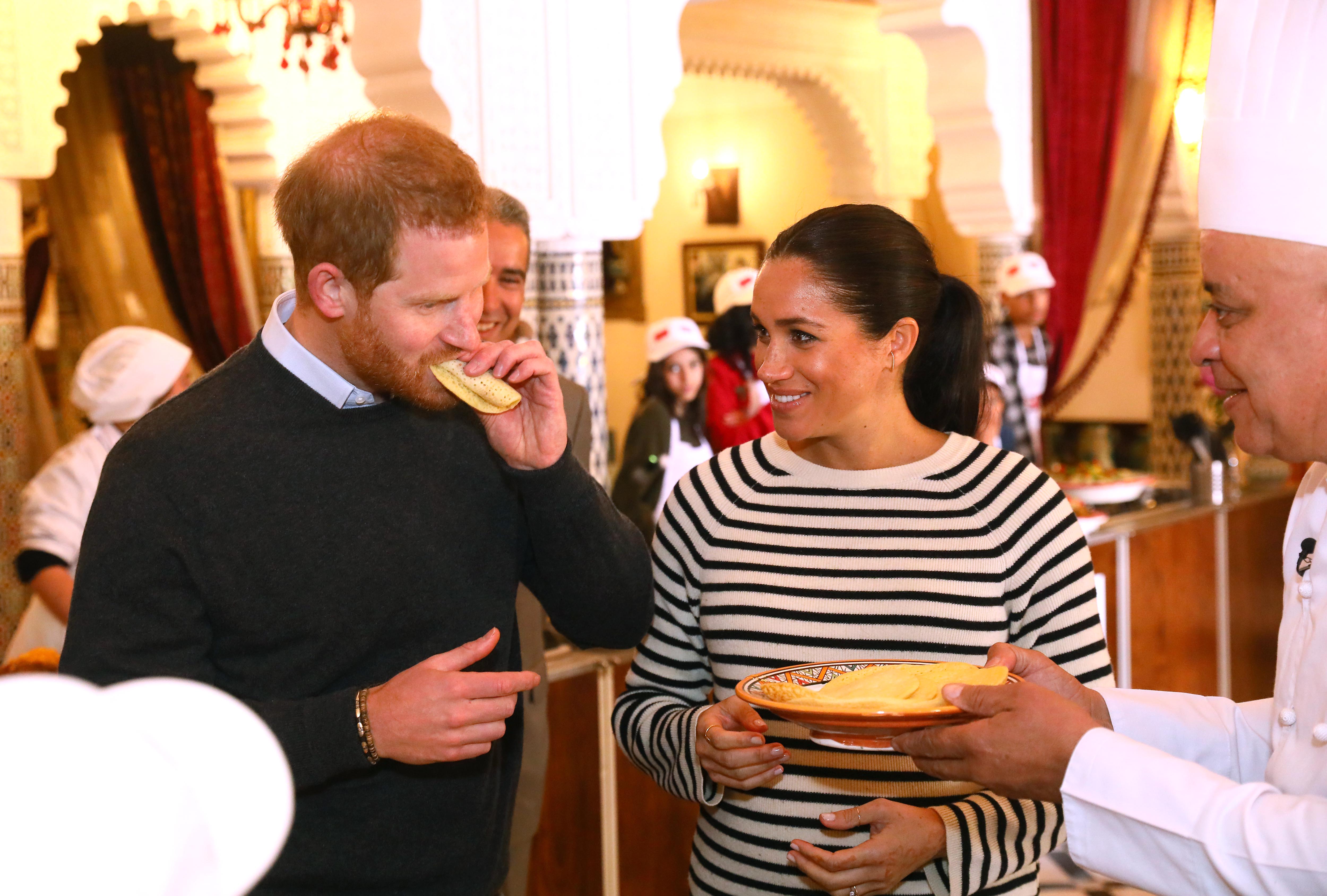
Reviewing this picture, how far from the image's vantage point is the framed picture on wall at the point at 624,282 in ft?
44.0

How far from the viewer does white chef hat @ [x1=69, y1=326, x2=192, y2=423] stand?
386 centimetres

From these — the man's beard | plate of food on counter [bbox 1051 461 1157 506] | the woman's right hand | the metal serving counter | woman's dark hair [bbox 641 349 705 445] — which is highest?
the man's beard

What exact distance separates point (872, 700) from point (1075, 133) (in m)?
7.53

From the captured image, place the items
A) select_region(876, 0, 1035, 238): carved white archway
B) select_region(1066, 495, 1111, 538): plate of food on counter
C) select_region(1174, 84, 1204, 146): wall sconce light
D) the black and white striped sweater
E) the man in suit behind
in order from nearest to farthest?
the black and white striped sweater
the man in suit behind
select_region(1066, 495, 1111, 538): plate of food on counter
select_region(876, 0, 1035, 238): carved white archway
select_region(1174, 84, 1204, 146): wall sconce light

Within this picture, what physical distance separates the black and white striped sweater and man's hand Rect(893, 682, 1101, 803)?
43cm

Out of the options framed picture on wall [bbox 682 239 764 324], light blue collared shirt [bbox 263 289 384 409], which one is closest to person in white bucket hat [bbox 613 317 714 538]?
light blue collared shirt [bbox 263 289 384 409]

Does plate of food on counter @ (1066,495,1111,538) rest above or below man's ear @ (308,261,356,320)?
below

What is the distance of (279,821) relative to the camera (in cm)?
51

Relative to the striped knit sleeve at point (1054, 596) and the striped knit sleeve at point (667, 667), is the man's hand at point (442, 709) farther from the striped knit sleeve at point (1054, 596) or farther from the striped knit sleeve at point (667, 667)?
the striped knit sleeve at point (1054, 596)

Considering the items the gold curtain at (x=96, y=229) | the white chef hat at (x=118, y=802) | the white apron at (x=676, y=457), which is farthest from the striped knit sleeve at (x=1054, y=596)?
the gold curtain at (x=96, y=229)

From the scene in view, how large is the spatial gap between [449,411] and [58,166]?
316 inches

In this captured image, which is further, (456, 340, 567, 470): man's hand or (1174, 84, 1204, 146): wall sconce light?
(1174, 84, 1204, 146): wall sconce light

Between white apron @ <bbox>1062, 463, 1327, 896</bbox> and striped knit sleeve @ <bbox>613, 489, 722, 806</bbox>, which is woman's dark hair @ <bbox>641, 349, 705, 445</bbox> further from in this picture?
white apron @ <bbox>1062, 463, 1327, 896</bbox>

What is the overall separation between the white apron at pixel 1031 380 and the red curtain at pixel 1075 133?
4.27 feet
